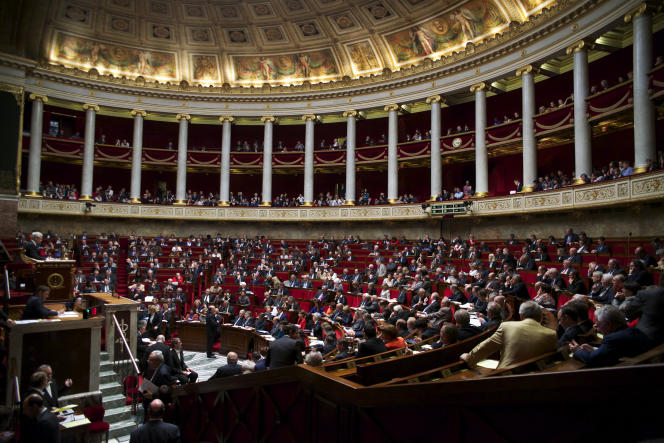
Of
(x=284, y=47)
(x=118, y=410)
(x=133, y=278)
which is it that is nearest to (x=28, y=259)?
(x=118, y=410)

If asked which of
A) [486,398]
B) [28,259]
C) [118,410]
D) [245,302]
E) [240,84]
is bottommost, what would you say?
[118,410]

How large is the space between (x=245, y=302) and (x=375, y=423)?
1369 centimetres

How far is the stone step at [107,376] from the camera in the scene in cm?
889

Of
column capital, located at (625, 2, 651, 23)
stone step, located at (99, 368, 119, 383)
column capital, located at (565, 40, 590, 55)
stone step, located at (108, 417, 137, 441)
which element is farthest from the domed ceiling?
stone step, located at (108, 417, 137, 441)

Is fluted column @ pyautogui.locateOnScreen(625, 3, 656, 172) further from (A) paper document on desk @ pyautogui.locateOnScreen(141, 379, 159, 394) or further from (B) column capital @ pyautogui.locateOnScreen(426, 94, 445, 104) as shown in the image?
(A) paper document on desk @ pyautogui.locateOnScreen(141, 379, 159, 394)

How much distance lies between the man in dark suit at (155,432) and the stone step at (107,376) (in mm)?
4718

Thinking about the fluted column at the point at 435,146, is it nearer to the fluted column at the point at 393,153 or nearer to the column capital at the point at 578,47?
the fluted column at the point at 393,153

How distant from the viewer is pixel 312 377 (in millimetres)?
3529

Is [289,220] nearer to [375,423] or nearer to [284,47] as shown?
[284,47]

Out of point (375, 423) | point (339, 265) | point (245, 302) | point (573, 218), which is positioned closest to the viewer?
point (375, 423)

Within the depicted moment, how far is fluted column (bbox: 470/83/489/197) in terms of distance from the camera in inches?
851

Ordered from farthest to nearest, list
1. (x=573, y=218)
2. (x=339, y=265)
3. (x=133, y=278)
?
(x=339, y=265)
(x=133, y=278)
(x=573, y=218)

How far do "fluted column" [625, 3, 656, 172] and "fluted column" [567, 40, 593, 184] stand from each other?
226 centimetres

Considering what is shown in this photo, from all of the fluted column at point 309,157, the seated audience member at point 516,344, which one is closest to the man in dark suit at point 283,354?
the seated audience member at point 516,344
